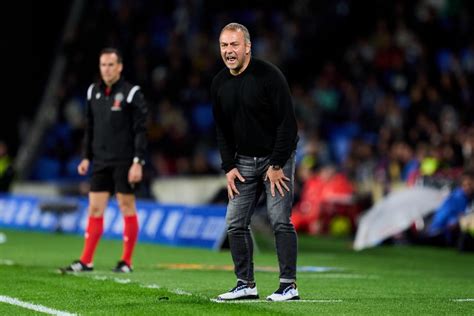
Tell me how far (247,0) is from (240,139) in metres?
21.6

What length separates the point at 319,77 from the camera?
28.4 meters

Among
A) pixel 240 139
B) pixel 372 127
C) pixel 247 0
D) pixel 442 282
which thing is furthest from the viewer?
pixel 247 0

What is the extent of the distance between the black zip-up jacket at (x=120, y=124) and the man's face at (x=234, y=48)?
3457 mm

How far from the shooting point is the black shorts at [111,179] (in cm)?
1316

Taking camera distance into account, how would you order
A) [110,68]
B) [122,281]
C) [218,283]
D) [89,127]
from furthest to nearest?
[89,127], [110,68], [218,283], [122,281]

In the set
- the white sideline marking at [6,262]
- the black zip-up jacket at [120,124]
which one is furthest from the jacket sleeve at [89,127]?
the white sideline marking at [6,262]

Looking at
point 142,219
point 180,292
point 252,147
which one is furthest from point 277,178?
point 142,219

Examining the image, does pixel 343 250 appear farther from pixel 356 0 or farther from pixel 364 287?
pixel 356 0

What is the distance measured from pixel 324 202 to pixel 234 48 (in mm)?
14097

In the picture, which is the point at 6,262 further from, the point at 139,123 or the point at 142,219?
the point at 142,219

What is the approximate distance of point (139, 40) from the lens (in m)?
31.3

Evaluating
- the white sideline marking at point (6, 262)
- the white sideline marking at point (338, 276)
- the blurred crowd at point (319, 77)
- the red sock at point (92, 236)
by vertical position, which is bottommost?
the white sideline marking at point (338, 276)

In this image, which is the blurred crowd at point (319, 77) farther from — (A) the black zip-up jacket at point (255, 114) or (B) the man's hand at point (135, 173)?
(A) the black zip-up jacket at point (255, 114)

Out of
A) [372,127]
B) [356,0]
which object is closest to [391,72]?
[372,127]
